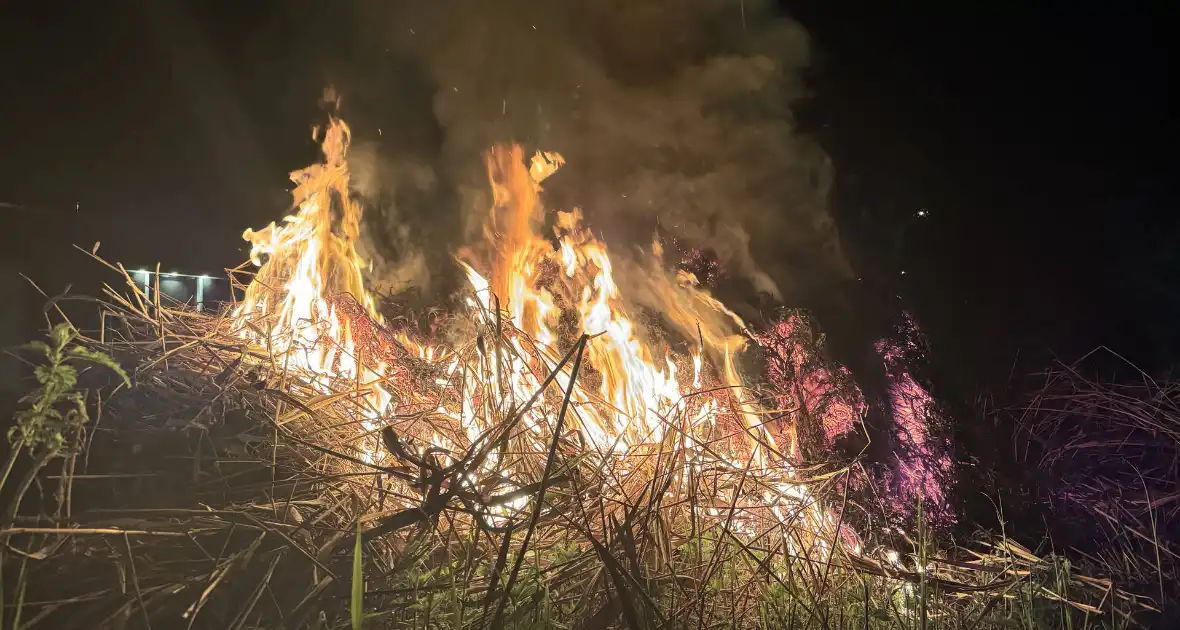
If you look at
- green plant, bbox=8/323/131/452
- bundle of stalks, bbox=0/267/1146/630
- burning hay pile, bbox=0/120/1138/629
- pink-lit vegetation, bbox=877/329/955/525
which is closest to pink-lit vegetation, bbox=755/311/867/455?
burning hay pile, bbox=0/120/1138/629

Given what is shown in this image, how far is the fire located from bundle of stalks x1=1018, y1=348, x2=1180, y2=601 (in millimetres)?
1336

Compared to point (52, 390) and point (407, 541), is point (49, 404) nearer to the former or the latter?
point (52, 390)

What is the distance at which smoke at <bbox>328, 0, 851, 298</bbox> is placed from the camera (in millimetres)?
3385

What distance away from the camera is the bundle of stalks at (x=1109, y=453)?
2.69 m

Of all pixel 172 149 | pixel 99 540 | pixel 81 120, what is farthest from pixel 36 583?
pixel 172 149

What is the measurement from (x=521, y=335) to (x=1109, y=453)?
3.28 m

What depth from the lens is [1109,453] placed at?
305 centimetres

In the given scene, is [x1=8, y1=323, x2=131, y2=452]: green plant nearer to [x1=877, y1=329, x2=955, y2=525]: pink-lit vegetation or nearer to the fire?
the fire

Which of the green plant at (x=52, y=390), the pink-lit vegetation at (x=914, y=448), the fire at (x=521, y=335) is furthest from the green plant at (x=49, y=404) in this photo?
the pink-lit vegetation at (x=914, y=448)

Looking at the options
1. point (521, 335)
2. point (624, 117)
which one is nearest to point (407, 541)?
point (521, 335)

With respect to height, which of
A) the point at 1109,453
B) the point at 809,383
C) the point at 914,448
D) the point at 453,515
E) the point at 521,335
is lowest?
the point at 1109,453

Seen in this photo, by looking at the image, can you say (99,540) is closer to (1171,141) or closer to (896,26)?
(896,26)

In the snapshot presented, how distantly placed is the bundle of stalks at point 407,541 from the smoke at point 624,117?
1.50 meters

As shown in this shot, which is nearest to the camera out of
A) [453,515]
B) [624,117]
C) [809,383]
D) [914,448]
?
[453,515]
